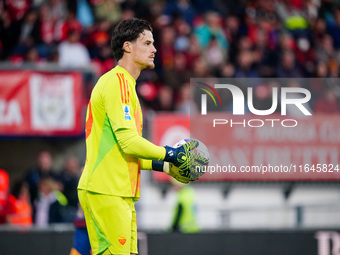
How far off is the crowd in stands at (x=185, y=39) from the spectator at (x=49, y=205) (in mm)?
2014

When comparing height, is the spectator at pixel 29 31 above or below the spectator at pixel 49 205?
above

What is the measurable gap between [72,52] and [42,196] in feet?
9.29

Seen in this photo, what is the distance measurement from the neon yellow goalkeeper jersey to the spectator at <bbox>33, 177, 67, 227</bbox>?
19.9 ft

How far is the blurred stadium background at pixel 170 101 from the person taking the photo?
8.82 m

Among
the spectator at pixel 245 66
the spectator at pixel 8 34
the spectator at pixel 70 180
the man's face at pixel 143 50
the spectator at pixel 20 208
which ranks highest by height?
the spectator at pixel 8 34

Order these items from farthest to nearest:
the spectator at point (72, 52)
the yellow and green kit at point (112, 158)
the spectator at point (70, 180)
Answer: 1. the spectator at point (72, 52)
2. the spectator at point (70, 180)
3. the yellow and green kit at point (112, 158)

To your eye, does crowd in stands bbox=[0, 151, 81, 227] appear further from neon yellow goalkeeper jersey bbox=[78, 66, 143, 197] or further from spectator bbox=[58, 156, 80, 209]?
neon yellow goalkeeper jersey bbox=[78, 66, 143, 197]

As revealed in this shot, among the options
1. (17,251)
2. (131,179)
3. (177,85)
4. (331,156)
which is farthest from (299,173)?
(131,179)

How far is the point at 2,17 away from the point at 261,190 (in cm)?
580

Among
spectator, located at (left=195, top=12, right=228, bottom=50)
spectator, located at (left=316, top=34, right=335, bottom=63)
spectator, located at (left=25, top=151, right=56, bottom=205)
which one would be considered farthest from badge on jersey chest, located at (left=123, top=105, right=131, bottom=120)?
spectator, located at (left=316, top=34, right=335, bottom=63)

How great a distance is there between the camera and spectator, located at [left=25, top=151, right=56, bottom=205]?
1091 cm

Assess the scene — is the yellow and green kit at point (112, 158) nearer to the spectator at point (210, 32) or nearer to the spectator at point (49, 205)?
the spectator at point (49, 205)

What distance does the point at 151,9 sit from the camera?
45.4 ft

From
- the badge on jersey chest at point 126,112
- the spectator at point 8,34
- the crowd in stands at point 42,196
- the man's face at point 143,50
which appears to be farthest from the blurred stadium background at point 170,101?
the badge on jersey chest at point 126,112
